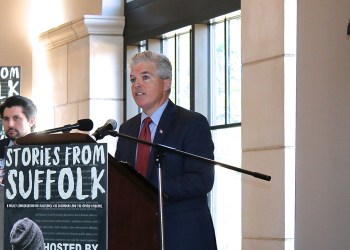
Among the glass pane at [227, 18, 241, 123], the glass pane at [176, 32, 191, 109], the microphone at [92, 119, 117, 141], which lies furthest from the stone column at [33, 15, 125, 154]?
the microphone at [92, 119, 117, 141]

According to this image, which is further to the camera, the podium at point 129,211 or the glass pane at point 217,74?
the glass pane at point 217,74

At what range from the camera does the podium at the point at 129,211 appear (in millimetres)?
3396

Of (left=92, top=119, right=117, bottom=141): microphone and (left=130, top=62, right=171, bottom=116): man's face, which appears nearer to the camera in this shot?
(left=92, top=119, right=117, bottom=141): microphone

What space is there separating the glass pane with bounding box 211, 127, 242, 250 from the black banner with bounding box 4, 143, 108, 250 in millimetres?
3363

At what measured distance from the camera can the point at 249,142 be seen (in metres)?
5.94

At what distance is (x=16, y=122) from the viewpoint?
5.94m

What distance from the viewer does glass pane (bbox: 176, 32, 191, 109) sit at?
7.35m

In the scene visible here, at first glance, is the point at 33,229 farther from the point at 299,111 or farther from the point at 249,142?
the point at 249,142

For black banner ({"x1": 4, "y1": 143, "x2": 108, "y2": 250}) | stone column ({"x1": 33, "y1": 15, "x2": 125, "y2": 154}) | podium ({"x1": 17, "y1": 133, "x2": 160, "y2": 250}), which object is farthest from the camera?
stone column ({"x1": 33, "y1": 15, "x2": 125, "y2": 154})

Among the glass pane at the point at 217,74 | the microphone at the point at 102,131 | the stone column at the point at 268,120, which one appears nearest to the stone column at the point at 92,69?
the glass pane at the point at 217,74

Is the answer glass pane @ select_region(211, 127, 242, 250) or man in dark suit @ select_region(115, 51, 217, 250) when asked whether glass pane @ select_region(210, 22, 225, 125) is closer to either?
glass pane @ select_region(211, 127, 242, 250)

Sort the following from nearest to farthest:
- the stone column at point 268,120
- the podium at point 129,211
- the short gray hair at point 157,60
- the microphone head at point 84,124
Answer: the podium at point 129,211 < the microphone head at point 84,124 < the short gray hair at point 157,60 < the stone column at point 268,120

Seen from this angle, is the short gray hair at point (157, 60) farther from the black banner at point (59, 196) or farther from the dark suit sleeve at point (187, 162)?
the black banner at point (59, 196)

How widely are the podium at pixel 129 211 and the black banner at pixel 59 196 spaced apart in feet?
0.41
